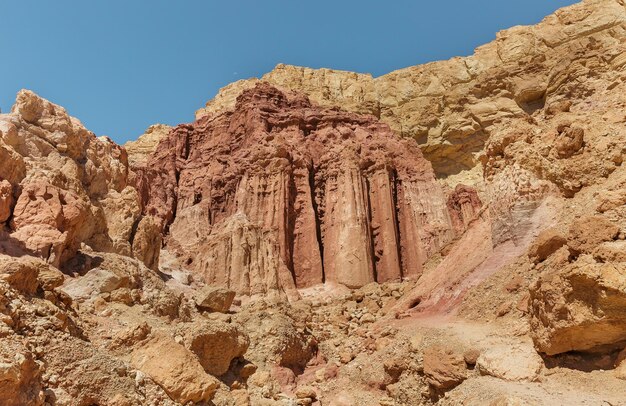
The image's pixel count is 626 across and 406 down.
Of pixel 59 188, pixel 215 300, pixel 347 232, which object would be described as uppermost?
pixel 347 232

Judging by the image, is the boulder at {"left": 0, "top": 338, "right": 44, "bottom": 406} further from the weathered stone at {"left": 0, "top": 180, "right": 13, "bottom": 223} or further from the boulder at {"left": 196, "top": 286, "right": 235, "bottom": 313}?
the boulder at {"left": 196, "top": 286, "right": 235, "bottom": 313}

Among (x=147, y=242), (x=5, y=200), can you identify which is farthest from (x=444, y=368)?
(x=147, y=242)

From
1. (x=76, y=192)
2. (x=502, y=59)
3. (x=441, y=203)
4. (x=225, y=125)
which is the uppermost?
(x=502, y=59)

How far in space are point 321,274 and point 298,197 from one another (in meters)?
5.94

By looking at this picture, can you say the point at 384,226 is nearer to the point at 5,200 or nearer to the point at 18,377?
the point at 5,200

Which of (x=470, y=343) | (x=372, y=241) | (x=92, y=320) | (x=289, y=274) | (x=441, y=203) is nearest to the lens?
(x=92, y=320)

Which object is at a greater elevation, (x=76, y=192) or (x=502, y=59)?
(x=502, y=59)

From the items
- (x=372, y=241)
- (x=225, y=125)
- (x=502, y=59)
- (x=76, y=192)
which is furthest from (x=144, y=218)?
(x=502, y=59)

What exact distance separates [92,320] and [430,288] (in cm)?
1030

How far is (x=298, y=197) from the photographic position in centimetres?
3322

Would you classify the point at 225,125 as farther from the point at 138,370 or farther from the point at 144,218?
the point at 138,370

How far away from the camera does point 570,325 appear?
23.0ft

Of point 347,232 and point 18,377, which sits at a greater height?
point 347,232

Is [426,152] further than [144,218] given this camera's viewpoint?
Yes
